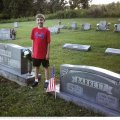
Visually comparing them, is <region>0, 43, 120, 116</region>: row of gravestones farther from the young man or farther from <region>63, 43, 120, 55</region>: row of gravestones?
<region>63, 43, 120, 55</region>: row of gravestones

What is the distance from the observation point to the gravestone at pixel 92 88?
13.2 ft

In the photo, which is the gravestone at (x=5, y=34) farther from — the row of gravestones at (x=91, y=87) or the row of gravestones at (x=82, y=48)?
the row of gravestones at (x=91, y=87)

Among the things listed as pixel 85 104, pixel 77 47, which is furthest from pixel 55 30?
pixel 85 104

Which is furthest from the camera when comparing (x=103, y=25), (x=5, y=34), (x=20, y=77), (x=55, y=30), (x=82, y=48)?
(x=5, y=34)

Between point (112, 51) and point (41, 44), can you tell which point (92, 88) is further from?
point (112, 51)

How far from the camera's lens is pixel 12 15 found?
24.0ft

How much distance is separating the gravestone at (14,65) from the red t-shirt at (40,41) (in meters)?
0.34

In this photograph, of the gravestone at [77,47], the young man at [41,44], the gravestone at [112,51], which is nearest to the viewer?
the young man at [41,44]

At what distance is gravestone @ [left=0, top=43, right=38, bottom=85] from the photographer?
5.42m

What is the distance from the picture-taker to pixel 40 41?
16.7ft

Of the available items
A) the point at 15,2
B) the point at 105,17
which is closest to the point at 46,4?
the point at 15,2

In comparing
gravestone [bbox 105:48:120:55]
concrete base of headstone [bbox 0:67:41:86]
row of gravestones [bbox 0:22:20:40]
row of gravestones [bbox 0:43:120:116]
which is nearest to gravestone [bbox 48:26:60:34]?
row of gravestones [bbox 0:22:20:40]

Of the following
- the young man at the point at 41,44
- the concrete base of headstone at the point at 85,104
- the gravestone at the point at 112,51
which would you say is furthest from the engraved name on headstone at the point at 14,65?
the gravestone at the point at 112,51

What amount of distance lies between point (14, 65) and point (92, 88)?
1.91 meters
